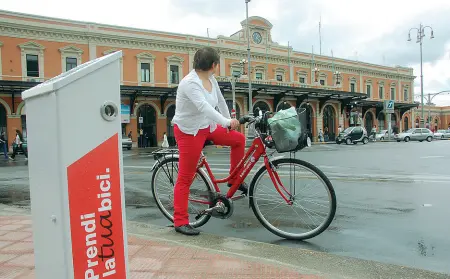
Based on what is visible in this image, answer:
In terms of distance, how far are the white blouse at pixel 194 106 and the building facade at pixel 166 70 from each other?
1693 cm

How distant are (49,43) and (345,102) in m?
32.1

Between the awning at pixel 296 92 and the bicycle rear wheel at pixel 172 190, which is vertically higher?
the awning at pixel 296 92

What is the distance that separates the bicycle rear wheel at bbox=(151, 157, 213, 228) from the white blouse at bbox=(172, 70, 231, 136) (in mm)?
545

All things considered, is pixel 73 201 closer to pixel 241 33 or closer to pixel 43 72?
pixel 43 72

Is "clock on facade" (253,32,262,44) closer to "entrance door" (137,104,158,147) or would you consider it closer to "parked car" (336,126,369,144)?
"entrance door" (137,104,158,147)

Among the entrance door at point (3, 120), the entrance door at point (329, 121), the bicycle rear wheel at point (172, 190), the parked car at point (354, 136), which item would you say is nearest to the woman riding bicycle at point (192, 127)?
the bicycle rear wheel at point (172, 190)

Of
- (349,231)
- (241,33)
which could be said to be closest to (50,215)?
(349,231)

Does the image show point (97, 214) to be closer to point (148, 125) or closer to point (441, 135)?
point (148, 125)

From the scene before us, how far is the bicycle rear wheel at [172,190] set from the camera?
3535mm

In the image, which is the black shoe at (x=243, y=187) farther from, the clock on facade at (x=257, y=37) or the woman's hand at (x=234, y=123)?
the clock on facade at (x=257, y=37)

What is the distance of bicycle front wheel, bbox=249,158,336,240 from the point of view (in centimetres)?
307

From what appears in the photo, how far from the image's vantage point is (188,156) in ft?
10.6

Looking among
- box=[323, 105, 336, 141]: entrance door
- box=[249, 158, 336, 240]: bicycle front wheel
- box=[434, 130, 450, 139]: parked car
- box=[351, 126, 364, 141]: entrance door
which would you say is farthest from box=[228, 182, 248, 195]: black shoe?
box=[434, 130, 450, 139]: parked car

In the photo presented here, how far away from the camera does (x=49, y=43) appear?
28594 mm
